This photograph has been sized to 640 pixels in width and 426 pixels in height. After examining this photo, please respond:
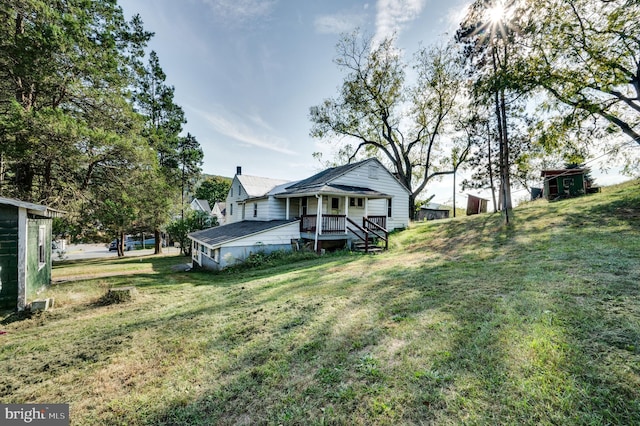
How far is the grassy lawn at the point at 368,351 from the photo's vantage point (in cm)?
235

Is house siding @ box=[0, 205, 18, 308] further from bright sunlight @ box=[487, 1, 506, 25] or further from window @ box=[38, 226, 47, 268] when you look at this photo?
bright sunlight @ box=[487, 1, 506, 25]

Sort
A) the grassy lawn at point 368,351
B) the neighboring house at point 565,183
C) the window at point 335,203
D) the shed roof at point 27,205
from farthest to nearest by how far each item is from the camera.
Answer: the window at point 335,203, the neighboring house at point 565,183, the shed roof at point 27,205, the grassy lawn at point 368,351

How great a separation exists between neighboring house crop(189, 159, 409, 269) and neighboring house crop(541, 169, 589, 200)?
9.48 meters

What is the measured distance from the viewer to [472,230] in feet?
43.4

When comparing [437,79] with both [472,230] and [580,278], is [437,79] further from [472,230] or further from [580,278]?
[580,278]

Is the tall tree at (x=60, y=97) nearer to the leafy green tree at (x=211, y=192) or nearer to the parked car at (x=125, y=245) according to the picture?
the parked car at (x=125, y=245)

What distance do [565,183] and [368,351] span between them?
2075 cm

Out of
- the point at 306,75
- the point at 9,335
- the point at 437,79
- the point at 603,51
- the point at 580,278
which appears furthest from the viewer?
the point at 437,79

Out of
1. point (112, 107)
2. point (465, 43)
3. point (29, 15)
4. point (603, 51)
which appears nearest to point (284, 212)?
point (112, 107)

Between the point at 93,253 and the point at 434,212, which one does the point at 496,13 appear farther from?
the point at 93,253

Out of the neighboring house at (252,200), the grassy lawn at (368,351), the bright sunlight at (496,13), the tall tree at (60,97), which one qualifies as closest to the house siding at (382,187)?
the neighboring house at (252,200)

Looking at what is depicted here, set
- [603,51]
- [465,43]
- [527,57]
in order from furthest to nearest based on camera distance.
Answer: [465,43] → [527,57] → [603,51]

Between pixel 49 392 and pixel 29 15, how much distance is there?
1411 centimetres

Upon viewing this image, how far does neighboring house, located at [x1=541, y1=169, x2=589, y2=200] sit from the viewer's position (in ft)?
52.6
